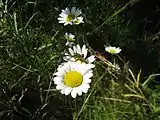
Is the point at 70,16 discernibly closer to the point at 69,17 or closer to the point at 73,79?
the point at 69,17

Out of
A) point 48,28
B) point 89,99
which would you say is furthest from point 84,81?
point 48,28

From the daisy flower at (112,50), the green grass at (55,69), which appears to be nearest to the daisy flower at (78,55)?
the green grass at (55,69)

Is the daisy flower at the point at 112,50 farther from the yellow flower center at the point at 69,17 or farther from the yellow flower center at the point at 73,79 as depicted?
the yellow flower center at the point at 73,79

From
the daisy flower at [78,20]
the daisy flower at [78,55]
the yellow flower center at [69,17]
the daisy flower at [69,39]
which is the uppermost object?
the yellow flower center at [69,17]

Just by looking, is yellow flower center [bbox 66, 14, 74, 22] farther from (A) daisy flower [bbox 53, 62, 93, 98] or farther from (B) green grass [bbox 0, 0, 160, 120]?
(A) daisy flower [bbox 53, 62, 93, 98]

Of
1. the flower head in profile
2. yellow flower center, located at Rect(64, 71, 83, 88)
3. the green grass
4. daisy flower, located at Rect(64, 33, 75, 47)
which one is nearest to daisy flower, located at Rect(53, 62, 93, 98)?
yellow flower center, located at Rect(64, 71, 83, 88)

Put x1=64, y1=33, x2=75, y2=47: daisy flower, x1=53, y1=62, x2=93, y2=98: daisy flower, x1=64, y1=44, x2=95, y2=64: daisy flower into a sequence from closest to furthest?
1. x1=53, y1=62, x2=93, y2=98: daisy flower
2. x1=64, y1=44, x2=95, y2=64: daisy flower
3. x1=64, y1=33, x2=75, y2=47: daisy flower

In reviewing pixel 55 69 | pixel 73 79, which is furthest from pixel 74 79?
pixel 55 69

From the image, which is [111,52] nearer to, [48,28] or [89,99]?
[89,99]
